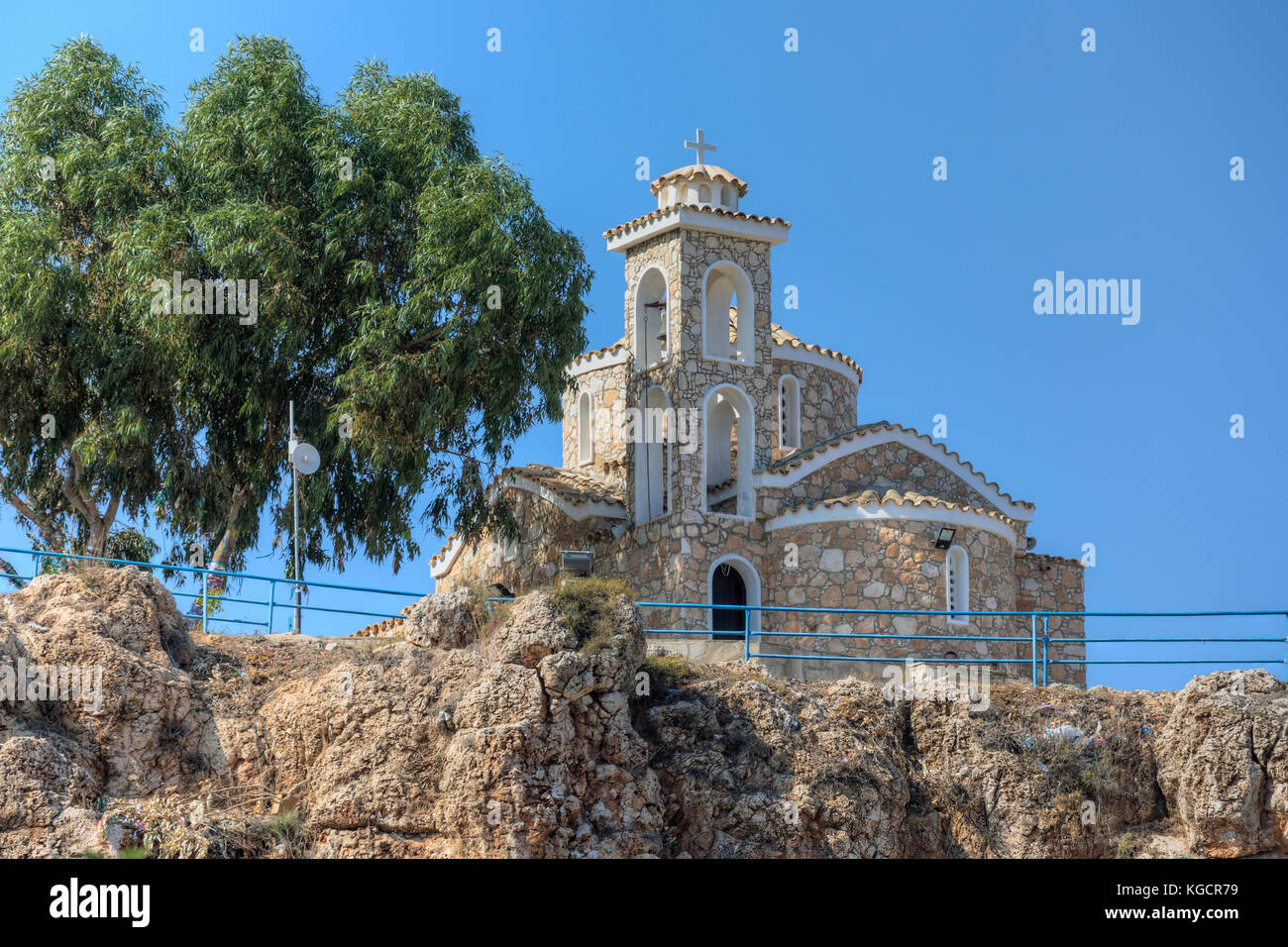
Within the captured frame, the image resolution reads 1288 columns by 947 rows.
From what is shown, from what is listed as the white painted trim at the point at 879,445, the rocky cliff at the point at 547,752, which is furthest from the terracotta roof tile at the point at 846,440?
the rocky cliff at the point at 547,752

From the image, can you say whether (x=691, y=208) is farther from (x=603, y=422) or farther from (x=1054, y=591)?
(x=1054, y=591)

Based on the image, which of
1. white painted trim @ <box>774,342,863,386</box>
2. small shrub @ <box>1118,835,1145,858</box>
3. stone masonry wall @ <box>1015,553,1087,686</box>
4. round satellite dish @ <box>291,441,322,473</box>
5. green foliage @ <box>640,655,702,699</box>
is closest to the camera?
green foliage @ <box>640,655,702,699</box>

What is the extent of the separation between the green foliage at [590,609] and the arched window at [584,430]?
15.6 metres

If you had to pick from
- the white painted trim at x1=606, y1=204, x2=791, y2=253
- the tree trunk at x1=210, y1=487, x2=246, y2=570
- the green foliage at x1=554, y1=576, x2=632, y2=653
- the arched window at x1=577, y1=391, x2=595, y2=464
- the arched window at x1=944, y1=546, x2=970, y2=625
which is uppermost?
the white painted trim at x1=606, y1=204, x2=791, y2=253

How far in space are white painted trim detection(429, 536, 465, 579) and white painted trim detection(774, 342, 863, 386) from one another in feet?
28.2

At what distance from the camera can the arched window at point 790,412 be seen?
36.3 meters

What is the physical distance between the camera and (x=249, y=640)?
22562mm

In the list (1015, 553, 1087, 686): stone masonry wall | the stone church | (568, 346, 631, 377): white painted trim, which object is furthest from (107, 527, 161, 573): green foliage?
(1015, 553, 1087, 686): stone masonry wall

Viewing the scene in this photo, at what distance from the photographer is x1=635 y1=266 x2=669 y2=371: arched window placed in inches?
1342

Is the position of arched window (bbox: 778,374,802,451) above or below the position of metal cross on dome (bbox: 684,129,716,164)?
below

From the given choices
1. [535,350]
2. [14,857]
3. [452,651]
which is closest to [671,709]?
[452,651]

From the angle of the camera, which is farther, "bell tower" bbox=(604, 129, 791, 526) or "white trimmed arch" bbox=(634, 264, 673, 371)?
"white trimmed arch" bbox=(634, 264, 673, 371)

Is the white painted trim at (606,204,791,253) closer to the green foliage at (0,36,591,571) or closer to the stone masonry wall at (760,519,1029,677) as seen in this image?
the green foliage at (0,36,591,571)
